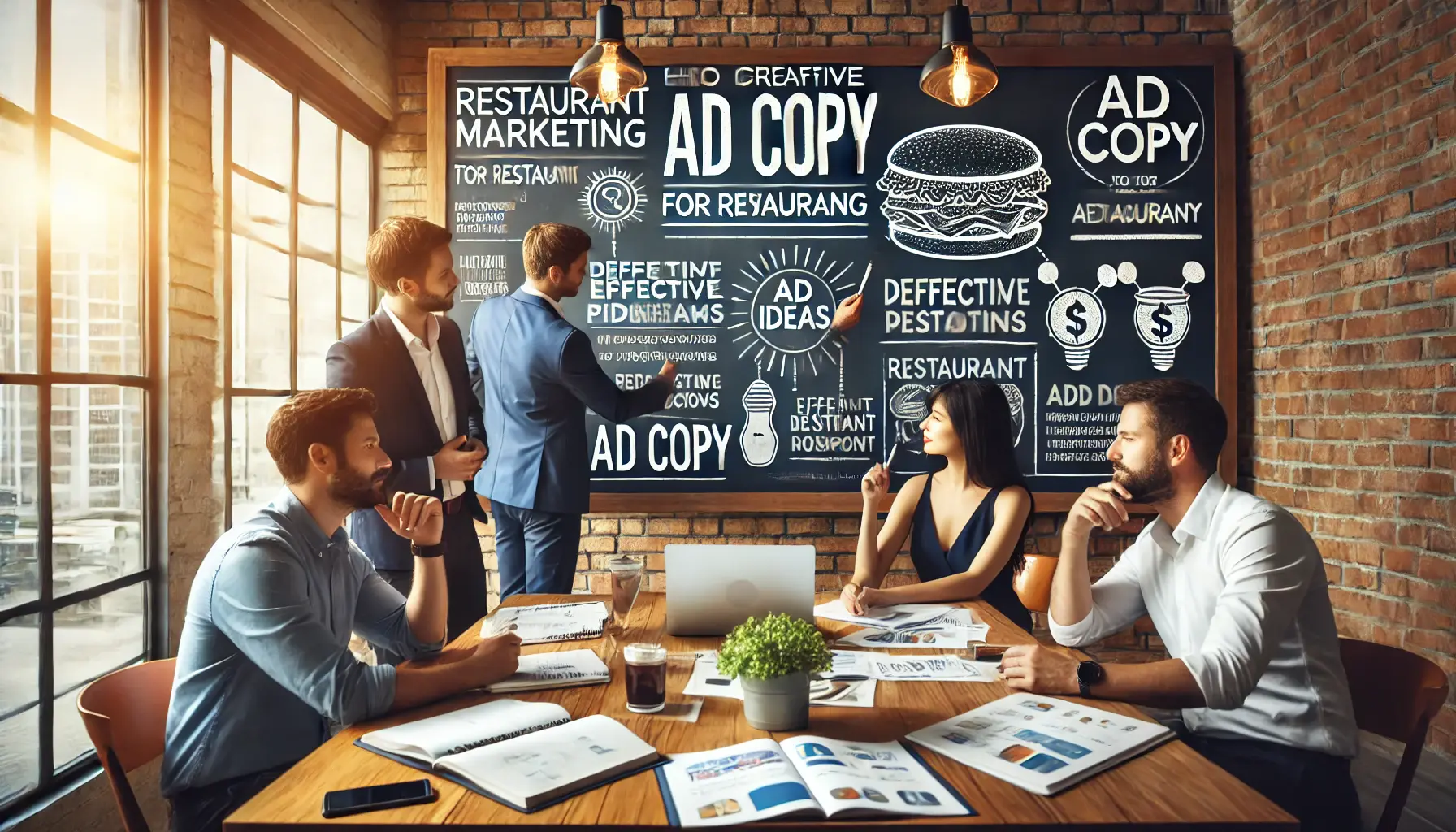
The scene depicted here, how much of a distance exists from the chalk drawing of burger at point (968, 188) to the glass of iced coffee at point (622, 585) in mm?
2238

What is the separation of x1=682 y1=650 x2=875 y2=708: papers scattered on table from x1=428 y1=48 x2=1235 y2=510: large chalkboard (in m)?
2.01

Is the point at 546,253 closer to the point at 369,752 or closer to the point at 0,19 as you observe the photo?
the point at 0,19

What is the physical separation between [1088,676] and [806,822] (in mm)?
636

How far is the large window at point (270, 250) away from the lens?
9.29ft

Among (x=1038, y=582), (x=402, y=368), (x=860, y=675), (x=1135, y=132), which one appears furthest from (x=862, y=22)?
(x=860, y=675)

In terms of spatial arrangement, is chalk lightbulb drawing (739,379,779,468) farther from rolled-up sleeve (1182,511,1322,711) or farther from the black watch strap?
the black watch strap

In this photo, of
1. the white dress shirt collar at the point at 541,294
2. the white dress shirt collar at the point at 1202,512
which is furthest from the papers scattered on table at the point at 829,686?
the white dress shirt collar at the point at 541,294

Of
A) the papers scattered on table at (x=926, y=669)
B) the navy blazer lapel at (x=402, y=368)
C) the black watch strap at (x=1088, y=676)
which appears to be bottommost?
the papers scattered on table at (x=926, y=669)

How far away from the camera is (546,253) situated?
2.99 m

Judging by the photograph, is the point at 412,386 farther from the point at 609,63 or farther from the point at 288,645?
the point at 288,645

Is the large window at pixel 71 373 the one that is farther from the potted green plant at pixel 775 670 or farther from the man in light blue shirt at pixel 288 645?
the potted green plant at pixel 775 670

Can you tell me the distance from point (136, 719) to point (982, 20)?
361 centimetres

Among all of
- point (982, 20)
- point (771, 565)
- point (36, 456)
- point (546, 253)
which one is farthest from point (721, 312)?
point (36, 456)

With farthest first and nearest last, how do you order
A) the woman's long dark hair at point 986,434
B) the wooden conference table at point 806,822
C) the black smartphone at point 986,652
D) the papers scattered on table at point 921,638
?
1. the woman's long dark hair at point 986,434
2. the papers scattered on table at point 921,638
3. the black smartphone at point 986,652
4. the wooden conference table at point 806,822
